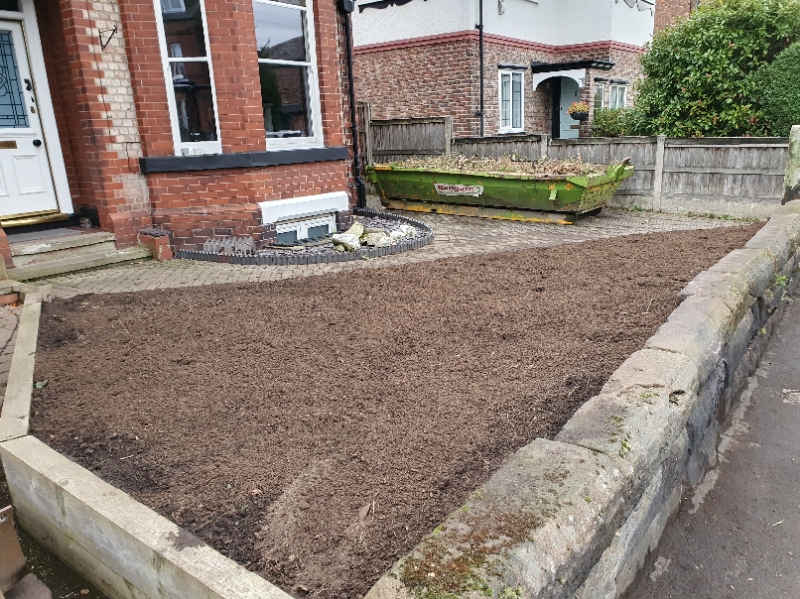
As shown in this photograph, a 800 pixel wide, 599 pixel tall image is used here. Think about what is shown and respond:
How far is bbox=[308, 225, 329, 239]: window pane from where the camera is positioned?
28.9 feet

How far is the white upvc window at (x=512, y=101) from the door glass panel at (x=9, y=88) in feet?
40.1

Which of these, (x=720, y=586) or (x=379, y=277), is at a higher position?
(x=379, y=277)

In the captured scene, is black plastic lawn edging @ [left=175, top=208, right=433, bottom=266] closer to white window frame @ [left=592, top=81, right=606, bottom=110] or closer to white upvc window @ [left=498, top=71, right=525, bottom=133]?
white upvc window @ [left=498, top=71, right=525, bottom=133]

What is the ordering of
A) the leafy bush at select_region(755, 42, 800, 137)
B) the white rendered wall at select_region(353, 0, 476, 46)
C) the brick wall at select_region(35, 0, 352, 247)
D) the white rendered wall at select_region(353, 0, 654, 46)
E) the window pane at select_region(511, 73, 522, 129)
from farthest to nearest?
the window pane at select_region(511, 73, 522, 129)
the white rendered wall at select_region(353, 0, 654, 46)
the white rendered wall at select_region(353, 0, 476, 46)
the leafy bush at select_region(755, 42, 800, 137)
the brick wall at select_region(35, 0, 352, 247)

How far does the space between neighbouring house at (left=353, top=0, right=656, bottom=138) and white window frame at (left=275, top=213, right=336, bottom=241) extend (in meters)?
7.98

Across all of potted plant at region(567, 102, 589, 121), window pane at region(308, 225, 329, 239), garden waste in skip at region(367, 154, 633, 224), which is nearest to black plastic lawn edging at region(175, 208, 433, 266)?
window pane at region(308, 225, 329, 239)

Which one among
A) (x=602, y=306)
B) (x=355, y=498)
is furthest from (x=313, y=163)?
(x=355, y=498)

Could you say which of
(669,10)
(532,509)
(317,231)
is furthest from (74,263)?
(669,10)

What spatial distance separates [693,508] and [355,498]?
5.96 ft

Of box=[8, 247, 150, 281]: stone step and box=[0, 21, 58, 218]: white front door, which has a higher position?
box=[0, 21, 58, 218]: white front door

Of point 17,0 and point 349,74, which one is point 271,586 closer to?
point 17,0

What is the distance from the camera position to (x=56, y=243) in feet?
23.0

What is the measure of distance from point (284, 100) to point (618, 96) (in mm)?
14437

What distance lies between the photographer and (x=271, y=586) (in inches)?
74.7
